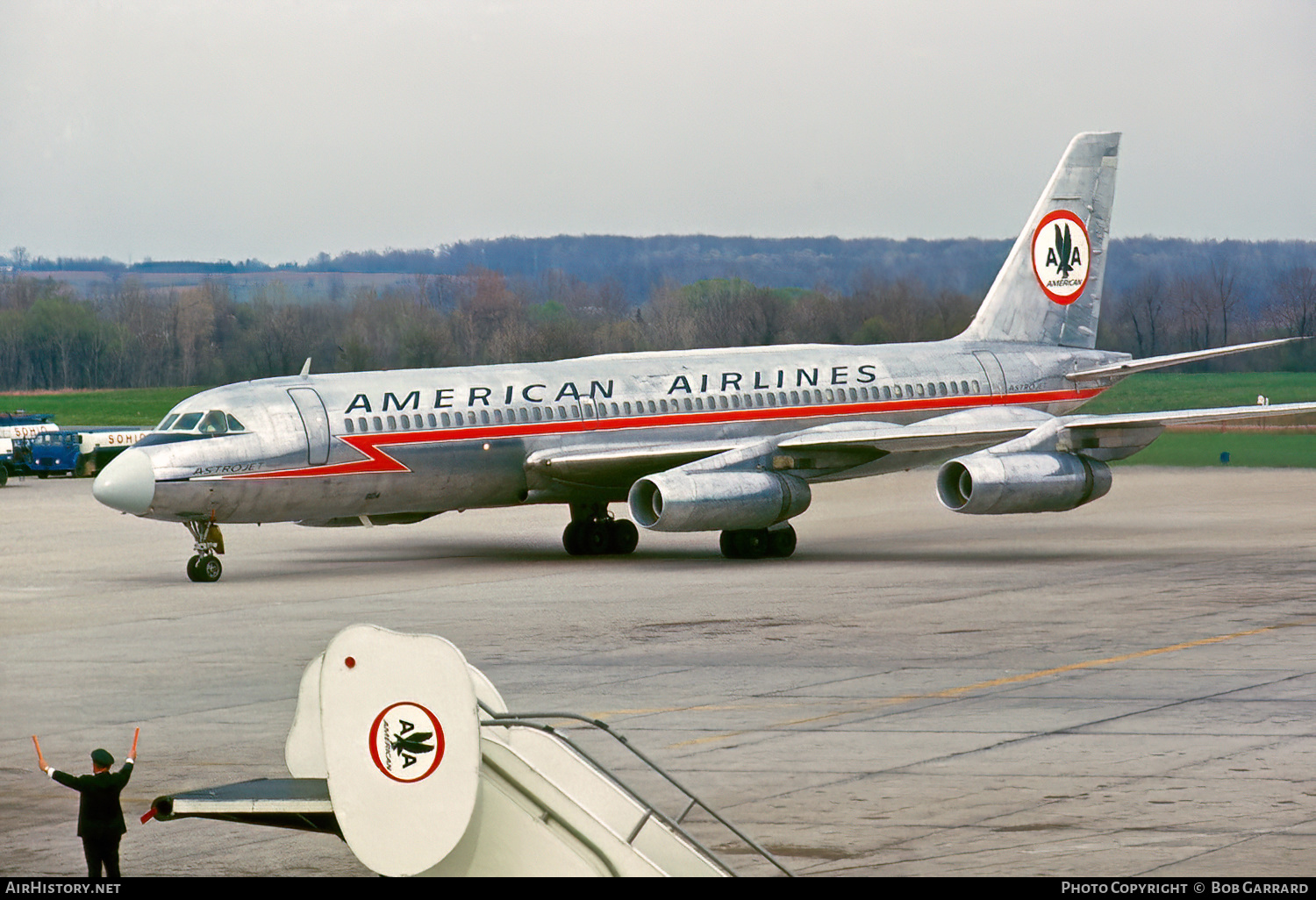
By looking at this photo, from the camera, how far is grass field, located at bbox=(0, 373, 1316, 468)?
183ft

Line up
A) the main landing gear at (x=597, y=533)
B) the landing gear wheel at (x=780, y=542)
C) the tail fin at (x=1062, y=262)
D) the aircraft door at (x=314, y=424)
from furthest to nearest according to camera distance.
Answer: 1. the tail fin at (x=1062, y=262)
2. the main landing gear at (x=597, y=533)
3. the landing gear wheel at (x=780, y=542)
4. the aircraft door at (x=314, y=424)

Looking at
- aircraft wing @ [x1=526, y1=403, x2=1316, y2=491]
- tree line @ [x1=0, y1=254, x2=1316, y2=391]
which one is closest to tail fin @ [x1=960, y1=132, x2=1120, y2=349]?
aircraft wing @ [x1=526, y1=403, x2=1316, y2=491]

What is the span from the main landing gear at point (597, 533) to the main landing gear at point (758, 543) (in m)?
2.24

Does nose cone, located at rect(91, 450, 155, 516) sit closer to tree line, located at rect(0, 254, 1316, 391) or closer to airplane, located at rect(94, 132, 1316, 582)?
airplane, located at rect(94, 132, 1316, 582)

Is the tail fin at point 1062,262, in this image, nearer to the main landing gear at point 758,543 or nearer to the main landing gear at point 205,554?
the main landing gear at point 758,543

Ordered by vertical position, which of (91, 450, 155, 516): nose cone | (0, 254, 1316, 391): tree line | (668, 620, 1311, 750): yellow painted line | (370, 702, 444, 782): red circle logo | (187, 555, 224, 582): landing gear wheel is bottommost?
(187, 555, 224, 582): landing gear wheel

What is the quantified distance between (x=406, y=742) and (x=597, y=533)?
2962 cm

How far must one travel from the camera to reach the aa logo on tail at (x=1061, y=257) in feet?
143

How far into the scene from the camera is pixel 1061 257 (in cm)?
4391

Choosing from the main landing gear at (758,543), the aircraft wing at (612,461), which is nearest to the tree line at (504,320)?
the aircraft wing at (612,461)

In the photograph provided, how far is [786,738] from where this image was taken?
59.5ft

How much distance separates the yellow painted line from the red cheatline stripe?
1433 centimetres
